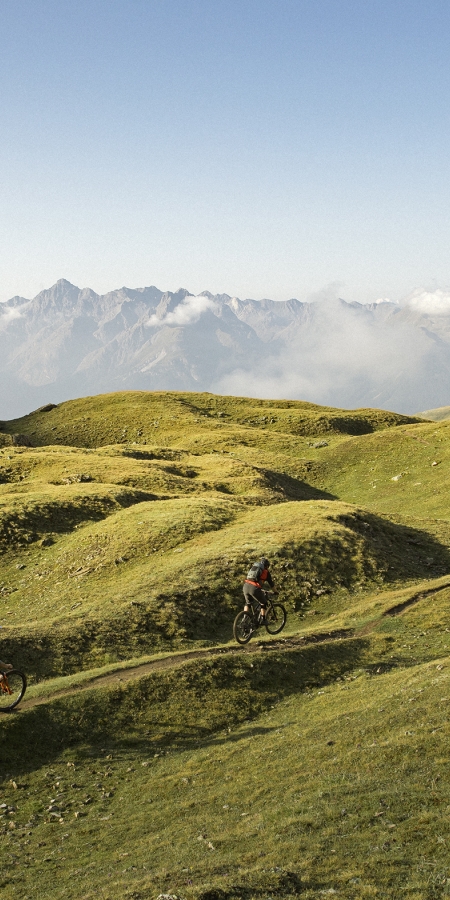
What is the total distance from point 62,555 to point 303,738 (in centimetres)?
2897

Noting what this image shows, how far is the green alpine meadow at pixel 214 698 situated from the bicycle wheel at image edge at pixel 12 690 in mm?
591

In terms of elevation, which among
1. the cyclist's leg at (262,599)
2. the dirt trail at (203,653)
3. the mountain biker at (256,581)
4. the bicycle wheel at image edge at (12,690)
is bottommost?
the dirt trail at (203,653)

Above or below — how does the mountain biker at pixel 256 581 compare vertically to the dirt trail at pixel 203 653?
above

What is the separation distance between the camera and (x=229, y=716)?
25.3m

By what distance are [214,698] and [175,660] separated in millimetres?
3628

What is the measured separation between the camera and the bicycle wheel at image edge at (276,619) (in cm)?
3309

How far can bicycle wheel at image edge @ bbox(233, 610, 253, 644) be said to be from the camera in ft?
102

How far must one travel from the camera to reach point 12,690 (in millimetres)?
25625

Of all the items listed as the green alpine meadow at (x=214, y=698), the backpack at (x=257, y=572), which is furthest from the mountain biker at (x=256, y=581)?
the green alpine meadow at (x=214, y=698)

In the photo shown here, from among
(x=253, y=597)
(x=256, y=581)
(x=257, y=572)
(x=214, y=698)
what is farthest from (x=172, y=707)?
(x=257, y=572)

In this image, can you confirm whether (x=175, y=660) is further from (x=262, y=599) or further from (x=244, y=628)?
(x=262, y=599)

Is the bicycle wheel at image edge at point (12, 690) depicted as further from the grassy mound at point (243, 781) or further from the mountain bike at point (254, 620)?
the mountain bike at point (254, 620)

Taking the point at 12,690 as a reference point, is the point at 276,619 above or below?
above

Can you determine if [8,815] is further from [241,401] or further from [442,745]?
[241,401]
